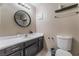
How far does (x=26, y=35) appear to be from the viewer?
2.45 m

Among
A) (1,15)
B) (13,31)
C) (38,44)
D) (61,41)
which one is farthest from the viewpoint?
(38,44)

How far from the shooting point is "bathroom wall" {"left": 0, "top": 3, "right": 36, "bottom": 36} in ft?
5.84

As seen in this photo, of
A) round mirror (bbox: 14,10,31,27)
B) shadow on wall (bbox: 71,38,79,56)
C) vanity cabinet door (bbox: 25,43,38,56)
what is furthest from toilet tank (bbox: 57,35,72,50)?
round mirror (bbox: 14,10,31,27)

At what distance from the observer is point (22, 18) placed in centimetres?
229

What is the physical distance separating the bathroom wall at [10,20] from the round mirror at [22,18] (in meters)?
0.08

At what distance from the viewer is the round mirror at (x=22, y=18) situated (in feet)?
7.11

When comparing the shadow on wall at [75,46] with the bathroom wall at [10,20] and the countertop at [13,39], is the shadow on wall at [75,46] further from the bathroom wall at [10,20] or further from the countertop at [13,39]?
the bathroom wall at [10,20]

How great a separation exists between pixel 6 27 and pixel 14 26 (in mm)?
260

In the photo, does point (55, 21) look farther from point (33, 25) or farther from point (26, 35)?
point (26, 35)

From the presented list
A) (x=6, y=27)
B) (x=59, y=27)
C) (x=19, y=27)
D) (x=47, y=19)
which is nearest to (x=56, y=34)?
(x=59, y=27)

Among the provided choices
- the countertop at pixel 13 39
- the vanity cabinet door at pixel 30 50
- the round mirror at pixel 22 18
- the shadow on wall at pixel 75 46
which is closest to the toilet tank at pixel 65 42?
the shadow on wall at pixel 75 46

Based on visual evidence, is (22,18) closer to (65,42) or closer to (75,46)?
(65,42)

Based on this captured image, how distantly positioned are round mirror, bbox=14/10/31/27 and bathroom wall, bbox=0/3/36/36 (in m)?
0.08

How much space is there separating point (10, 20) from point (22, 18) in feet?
1.24
